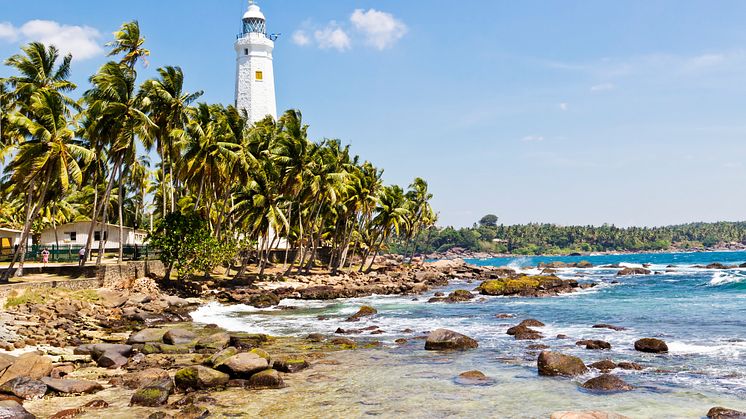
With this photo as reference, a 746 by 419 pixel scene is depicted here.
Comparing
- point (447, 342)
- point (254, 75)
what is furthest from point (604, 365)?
point (254, 75)

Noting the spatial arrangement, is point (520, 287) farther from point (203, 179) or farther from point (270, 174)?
point (203, 179)

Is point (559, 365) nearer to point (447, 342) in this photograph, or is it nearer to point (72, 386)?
point (447, 342)

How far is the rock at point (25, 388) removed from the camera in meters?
14.1

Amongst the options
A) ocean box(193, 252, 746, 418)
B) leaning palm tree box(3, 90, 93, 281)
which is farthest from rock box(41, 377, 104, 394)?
leaning palm tree box(3, 90, 93, 281)

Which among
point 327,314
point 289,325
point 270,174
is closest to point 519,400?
point 289,325

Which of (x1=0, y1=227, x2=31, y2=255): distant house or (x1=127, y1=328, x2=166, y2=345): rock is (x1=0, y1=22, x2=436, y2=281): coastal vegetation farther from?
(x1=127, y1=328, x2=166, y2=345): rock

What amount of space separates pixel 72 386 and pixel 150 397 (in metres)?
2.46

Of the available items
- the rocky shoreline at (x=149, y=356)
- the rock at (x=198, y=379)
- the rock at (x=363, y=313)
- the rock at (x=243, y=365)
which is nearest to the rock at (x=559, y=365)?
the rocky shoreline at (x=149, y=356)

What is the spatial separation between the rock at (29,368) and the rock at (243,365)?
4.43 metres

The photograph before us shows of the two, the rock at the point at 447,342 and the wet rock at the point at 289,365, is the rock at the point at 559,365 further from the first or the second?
the wet rock at the point at 289,365

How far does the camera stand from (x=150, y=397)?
45.2 feet

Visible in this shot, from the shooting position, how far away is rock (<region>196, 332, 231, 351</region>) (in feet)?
68.1

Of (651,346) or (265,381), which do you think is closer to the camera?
(265,381)

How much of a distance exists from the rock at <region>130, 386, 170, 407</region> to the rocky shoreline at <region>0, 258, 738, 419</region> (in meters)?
0.02
